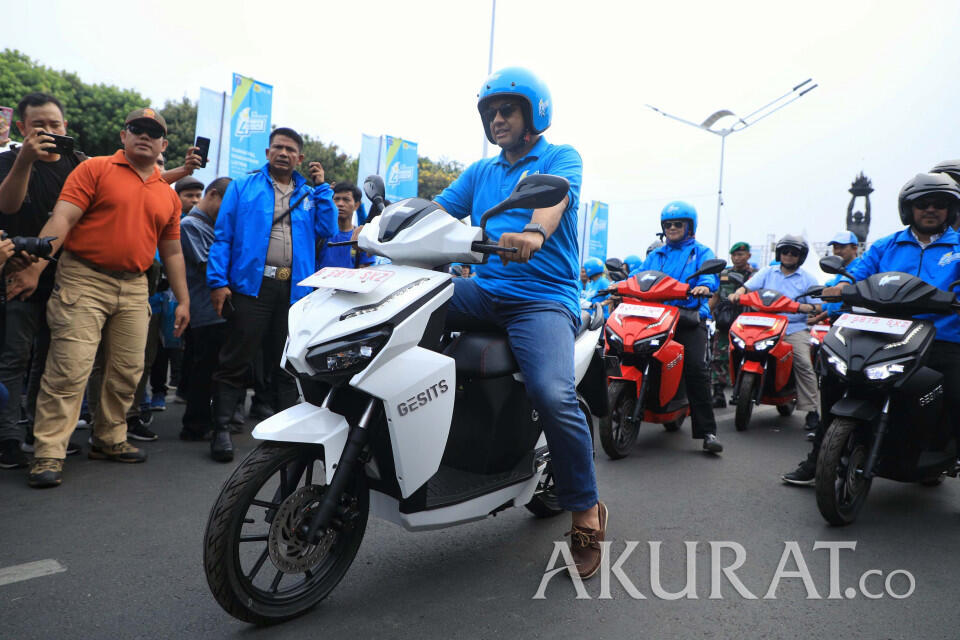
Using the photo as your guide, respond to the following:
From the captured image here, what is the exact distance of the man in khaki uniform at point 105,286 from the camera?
13.1ft

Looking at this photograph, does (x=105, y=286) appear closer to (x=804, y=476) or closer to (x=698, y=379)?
(x=698, y=379)

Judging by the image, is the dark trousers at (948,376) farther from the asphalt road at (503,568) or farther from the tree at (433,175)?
the tree at (433,175)

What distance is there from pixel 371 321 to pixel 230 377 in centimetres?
279

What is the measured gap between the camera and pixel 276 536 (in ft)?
7.65

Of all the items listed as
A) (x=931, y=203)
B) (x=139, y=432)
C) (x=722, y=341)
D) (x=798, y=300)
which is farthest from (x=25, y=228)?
(x=722, y=341)

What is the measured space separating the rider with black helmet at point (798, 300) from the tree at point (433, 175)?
39.1 m

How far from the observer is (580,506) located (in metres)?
3.00

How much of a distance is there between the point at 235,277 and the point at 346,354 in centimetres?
277

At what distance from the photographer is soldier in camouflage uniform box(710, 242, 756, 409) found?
8.44 m

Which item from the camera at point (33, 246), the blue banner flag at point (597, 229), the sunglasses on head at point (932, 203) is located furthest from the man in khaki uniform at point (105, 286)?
the blue banner flag at point (597, 229)

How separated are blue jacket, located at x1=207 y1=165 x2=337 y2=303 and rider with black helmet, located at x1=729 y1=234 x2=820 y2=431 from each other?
455 cm

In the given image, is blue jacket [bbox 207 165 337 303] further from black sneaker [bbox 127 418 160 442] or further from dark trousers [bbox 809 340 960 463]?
dark trousers [bbox 809 340 960 463]

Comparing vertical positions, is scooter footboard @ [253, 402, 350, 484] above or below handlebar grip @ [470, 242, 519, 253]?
below

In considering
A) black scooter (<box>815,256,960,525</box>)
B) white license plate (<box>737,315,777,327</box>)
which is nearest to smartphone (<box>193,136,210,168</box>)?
black scooter (<box>815,256,960,525</box>)
